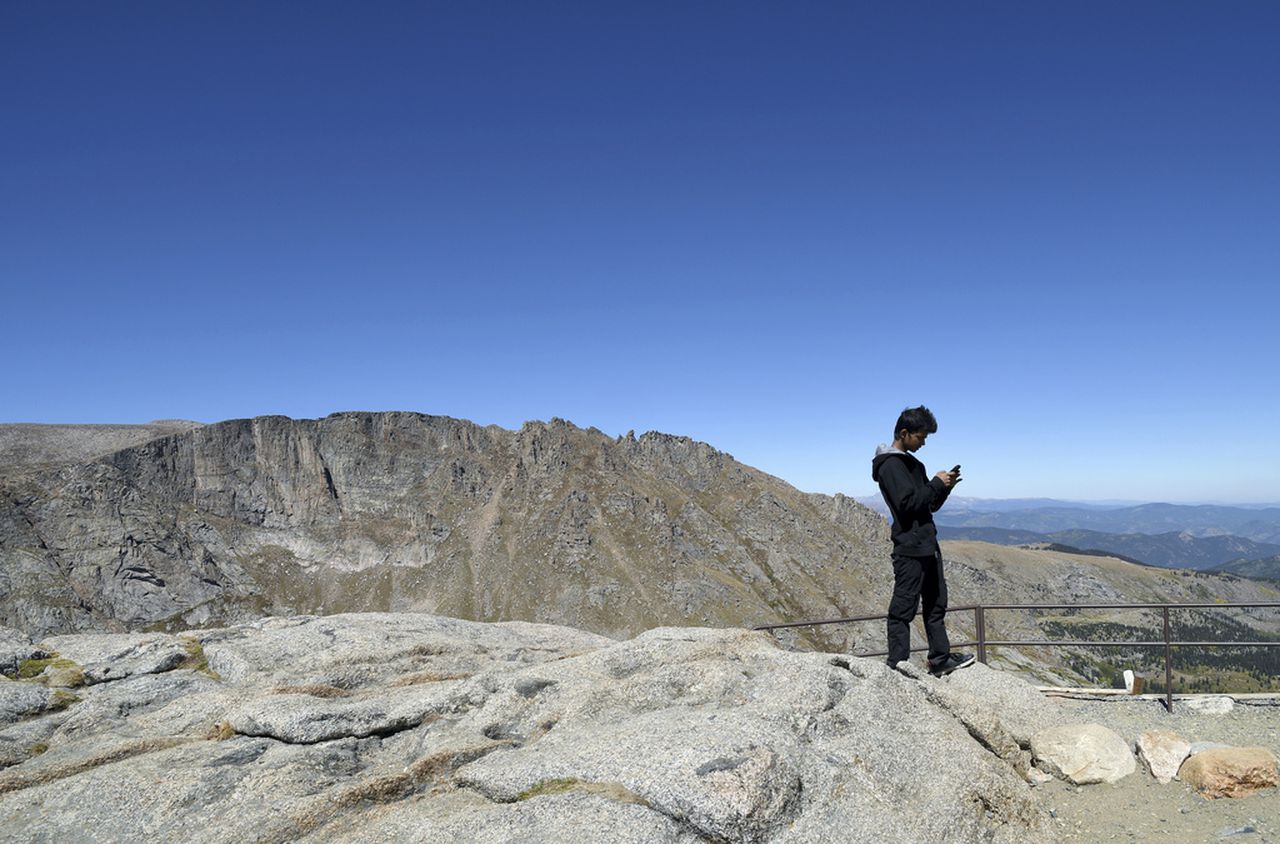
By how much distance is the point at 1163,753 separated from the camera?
10484 millimetres

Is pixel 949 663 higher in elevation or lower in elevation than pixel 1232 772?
higher

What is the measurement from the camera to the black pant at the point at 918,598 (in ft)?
36.0

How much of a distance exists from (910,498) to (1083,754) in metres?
4.59

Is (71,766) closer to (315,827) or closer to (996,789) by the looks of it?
(315,827)

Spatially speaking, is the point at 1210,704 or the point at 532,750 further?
the point at 1210,704

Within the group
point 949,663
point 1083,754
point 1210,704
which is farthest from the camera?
point 1210,704

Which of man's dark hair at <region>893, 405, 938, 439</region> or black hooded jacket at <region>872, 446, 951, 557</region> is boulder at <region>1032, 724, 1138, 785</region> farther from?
man's dark hair at <region>893, 405, 938, 439</region>

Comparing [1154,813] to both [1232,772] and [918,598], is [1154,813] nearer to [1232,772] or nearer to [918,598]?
[1232,772]

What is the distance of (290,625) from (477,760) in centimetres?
1019

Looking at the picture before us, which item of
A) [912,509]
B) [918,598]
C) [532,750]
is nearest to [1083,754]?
[918,598]

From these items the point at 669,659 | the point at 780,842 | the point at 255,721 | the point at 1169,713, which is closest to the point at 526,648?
the point at 669,659

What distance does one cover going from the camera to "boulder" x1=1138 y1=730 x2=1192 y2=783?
1034 centimetres

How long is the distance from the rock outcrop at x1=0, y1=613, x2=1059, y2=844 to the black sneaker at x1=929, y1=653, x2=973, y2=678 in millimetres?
267

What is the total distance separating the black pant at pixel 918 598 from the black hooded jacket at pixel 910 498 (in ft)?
0.74
